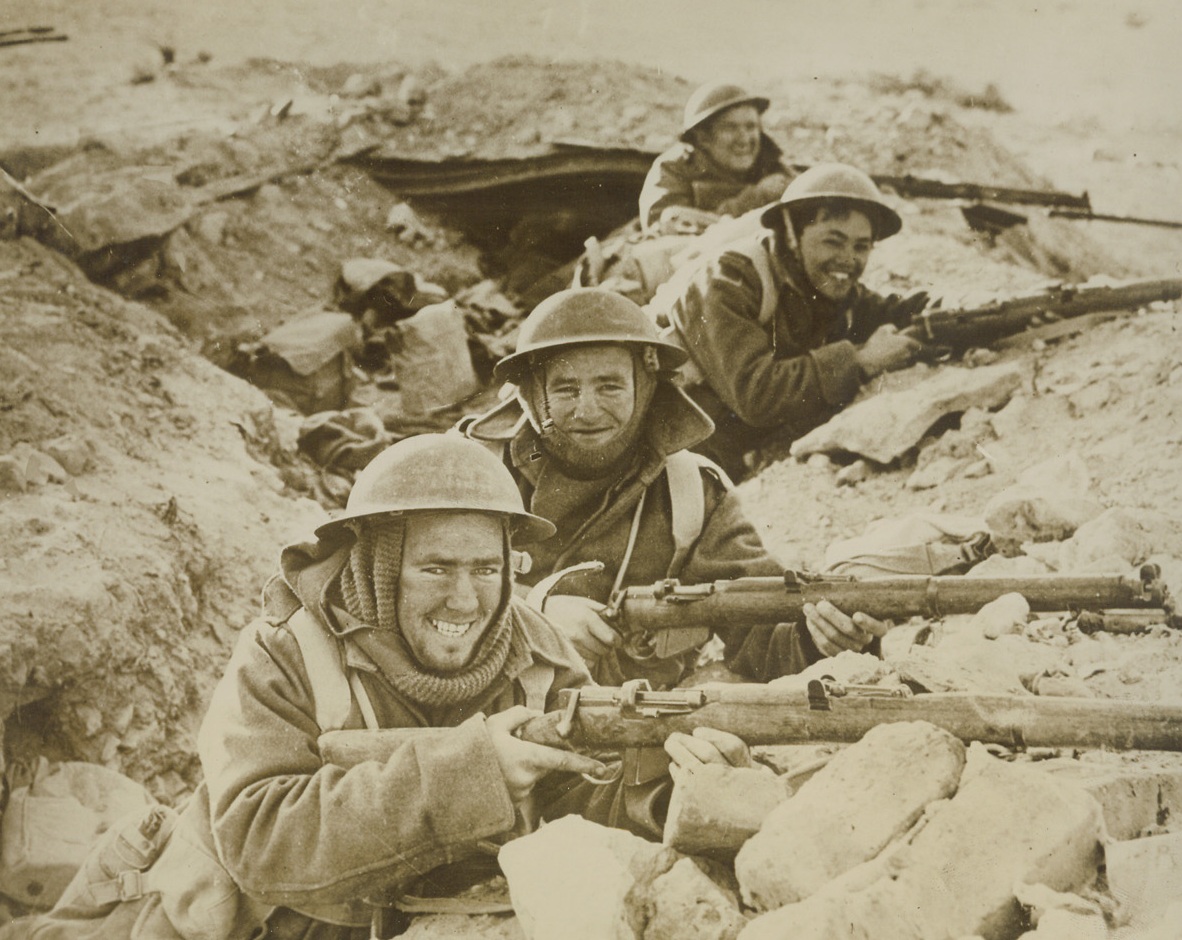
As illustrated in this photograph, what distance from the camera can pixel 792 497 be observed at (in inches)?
195

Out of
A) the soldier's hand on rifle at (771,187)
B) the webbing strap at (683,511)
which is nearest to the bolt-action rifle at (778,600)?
the webbing strap at (683,511)

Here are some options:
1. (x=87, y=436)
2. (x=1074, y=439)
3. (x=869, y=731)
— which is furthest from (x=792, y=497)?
(x=87, y=436)

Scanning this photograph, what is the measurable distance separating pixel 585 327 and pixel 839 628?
1354mm

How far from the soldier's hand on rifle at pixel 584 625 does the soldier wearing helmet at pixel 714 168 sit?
2412 mm

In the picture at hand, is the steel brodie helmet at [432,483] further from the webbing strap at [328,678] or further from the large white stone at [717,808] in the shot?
the large white stone at [717,808]

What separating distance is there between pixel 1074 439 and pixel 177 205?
12.4 feet

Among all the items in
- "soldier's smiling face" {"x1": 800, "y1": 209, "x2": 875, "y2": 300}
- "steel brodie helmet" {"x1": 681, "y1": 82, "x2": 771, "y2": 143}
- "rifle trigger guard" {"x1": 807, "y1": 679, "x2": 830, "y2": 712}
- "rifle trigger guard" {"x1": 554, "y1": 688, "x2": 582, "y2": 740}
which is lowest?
"rifle trigger guard" {"x1": 554, "y1": 688, "x2": 582, "y2": 740}

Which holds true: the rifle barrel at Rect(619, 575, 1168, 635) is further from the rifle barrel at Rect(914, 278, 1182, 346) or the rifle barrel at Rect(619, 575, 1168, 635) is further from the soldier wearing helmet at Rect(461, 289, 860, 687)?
the rifle barrel at Rect(914, 278, 1182, 346)

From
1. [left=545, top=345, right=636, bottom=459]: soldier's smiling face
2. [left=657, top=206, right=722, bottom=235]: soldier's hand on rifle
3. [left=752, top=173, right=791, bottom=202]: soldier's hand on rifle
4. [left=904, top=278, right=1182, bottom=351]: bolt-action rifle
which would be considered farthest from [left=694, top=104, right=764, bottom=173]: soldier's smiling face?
[left=545, top=345, right=636, bottom=459]: soldier's smiling face

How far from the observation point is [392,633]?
11.4ft

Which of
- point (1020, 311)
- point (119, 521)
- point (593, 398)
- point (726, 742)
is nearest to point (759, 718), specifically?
point (726, 742)

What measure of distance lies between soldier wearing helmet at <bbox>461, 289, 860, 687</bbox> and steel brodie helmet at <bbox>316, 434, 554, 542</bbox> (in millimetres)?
681

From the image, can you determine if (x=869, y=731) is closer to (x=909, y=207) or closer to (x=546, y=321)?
(x=546, y=321)

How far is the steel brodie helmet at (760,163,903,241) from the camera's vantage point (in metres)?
5.23
